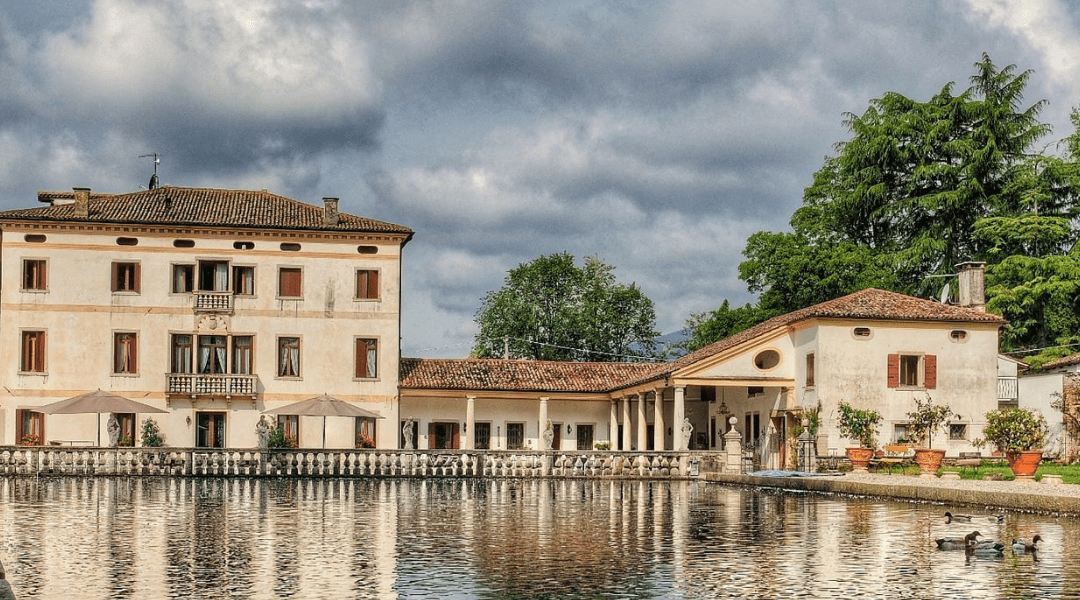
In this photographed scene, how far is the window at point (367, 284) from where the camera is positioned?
46688mm

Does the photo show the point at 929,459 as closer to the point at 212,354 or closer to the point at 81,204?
the point at 212,354

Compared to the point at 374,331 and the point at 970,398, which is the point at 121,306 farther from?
the point at 970,398

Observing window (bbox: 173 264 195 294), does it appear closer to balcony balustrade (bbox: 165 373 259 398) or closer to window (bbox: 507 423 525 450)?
balcony balustrade (bbox: 165 373 259 398)

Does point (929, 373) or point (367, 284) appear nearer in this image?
point (929, 373)

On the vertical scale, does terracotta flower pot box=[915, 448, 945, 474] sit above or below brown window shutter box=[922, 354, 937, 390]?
below

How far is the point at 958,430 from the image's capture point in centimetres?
4072

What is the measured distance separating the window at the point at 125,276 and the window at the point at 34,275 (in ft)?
7.64

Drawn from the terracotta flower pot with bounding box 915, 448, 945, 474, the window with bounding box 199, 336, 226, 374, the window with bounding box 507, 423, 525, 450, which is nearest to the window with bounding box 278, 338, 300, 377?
the window with bounding box 199, 336, 226, 374

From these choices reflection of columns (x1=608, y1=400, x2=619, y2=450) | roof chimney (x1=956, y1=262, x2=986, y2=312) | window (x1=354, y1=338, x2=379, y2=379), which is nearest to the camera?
roof chimney (x1=956, y1=262, x2=986, y2=312)

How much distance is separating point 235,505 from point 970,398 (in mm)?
25113

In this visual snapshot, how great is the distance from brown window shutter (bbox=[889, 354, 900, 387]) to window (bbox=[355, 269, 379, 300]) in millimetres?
17630

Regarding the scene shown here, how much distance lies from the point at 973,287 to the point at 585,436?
15851mm

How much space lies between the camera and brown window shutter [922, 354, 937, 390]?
40500 mm

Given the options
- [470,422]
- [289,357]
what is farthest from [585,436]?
[289,357]
